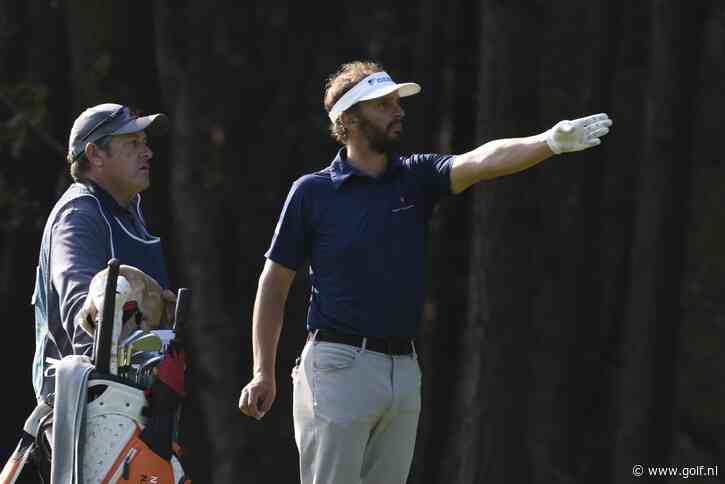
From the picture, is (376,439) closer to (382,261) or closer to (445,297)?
(382,261)

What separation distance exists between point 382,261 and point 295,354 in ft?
18.4

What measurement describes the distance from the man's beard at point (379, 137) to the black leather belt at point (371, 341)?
714 millimetres

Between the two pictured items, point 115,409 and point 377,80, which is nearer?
point 115,409

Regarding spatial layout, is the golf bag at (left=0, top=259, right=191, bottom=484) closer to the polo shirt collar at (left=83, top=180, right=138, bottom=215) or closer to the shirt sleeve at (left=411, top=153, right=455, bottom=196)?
the polo shirt collar at (left=83, top=180, right=138, bottom=215)

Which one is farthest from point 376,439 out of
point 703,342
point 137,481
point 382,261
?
point 703,342

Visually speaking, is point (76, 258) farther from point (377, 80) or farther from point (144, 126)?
point (377, 80)

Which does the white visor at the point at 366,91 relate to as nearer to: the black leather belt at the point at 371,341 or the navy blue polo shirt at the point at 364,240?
the navy blue polo shirt at the point at 364,240

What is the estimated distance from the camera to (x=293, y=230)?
567cm

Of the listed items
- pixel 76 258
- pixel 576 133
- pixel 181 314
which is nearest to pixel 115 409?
pixel 181 314

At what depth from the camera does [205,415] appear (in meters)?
11.2

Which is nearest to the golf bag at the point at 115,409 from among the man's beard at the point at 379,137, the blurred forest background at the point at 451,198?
the man's beard at the point at 379,137

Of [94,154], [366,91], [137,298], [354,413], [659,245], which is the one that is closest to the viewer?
[137,298]

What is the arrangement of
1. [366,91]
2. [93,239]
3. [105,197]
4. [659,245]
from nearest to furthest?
[93,239]
[105,197]
[366,91]
[659,245]

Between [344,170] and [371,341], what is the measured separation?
663 millimetres
